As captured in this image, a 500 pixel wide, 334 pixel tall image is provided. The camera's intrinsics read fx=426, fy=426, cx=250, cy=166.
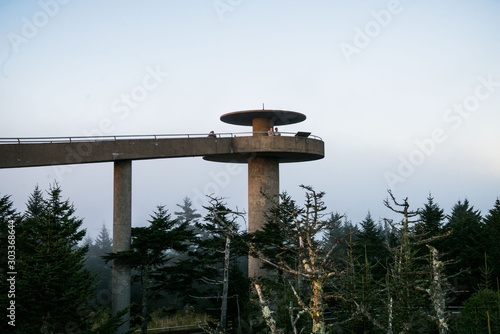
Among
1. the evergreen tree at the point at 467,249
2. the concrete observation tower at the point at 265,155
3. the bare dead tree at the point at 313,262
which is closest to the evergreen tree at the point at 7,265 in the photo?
the bare dead tree at the point at 313,262

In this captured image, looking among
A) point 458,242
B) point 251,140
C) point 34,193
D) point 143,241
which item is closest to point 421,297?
point 143,241

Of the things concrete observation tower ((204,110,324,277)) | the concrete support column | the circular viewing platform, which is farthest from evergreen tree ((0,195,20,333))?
the concrete support column

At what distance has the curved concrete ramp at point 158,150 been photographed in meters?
24.8

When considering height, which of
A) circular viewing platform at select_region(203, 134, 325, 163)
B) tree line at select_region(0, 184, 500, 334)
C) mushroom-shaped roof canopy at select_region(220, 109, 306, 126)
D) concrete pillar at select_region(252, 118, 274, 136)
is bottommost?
tree line at select_region(0, 184, 500, 334)

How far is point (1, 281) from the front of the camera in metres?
16.4

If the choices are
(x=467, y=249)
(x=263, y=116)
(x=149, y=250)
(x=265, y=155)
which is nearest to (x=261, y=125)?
(x=263, y=116)

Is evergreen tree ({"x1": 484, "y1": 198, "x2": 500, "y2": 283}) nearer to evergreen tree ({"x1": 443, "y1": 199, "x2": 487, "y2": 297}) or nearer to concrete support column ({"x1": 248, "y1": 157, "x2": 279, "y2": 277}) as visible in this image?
evergreen tree ({"x1": 443, "y1": 199, "x2": 487, "y2": 297})

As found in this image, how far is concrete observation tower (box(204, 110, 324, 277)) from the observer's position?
117 feet

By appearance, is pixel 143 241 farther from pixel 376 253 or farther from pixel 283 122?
pixel 376 253

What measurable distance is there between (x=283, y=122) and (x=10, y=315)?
98.5 feet

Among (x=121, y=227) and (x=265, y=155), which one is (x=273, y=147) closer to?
(x=265, y=155)

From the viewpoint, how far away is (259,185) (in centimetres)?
3806

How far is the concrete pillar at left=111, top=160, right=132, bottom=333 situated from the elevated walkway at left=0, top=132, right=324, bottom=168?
3.92 feet

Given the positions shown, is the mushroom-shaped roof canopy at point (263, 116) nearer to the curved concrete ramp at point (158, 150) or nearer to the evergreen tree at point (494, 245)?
the curved concrete ramp at point (158, 150)
